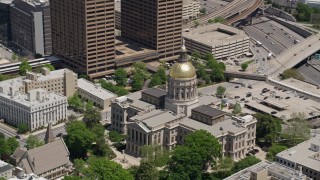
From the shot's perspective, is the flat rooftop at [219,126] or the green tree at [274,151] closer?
the green tree at [274,151]

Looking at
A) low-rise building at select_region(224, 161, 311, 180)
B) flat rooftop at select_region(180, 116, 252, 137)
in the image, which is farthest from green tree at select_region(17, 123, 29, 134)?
low-rise building at select_region(224, 161, 311, 180)

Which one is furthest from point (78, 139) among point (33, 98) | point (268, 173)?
point (268, 173)

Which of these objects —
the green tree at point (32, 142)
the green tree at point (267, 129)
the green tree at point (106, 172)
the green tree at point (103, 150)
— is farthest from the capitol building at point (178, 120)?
the green tree at point (106, 172)

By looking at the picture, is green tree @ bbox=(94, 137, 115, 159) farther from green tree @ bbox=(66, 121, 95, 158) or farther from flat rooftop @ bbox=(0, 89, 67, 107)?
flat rooftop @ bbox=(0, 89, 67, 107)

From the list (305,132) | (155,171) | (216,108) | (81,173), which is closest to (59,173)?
(81,173)

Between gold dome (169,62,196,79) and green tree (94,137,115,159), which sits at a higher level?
gold dome (169,62,196,79)

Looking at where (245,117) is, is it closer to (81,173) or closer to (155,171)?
(155,171)

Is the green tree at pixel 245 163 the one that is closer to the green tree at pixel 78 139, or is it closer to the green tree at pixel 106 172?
the green tree at pixel 106 172
